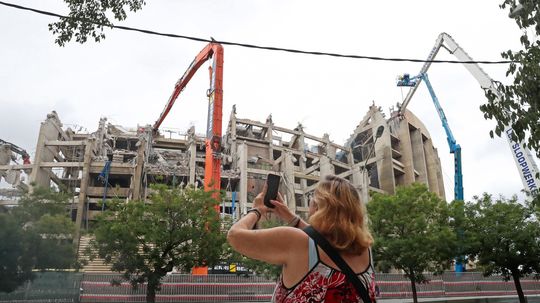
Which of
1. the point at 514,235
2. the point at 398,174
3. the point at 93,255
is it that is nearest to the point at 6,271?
the point at 93,255

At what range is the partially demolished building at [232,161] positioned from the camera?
1898 inches

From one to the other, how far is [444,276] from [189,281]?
1683cm

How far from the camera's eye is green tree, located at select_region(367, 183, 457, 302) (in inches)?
839

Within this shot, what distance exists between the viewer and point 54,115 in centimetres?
5103

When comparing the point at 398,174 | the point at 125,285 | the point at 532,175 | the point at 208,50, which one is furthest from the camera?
the point at 398,174

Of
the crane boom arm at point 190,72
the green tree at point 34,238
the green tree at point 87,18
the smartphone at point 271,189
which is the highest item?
the crane boom arm at point 190,72

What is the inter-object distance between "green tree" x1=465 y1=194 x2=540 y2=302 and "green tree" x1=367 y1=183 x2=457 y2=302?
1.72m

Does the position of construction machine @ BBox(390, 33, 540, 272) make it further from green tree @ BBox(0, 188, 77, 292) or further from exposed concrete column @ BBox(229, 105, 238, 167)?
exposed concrete column @ BBox(229, 105, 238, 167)

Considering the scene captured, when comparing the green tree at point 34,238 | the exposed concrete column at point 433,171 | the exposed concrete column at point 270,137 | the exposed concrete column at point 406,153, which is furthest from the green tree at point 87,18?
the exposed concrete column at point 433,171

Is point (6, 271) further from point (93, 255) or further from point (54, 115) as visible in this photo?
point (54, 115)

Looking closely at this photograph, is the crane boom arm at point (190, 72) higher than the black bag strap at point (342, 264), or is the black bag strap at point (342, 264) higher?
the crane boom arm at point (190, 72)

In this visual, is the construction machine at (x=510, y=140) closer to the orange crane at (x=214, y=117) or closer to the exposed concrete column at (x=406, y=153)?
the orange crane at (x=214, y=117)

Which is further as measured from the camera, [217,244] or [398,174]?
[398,174]

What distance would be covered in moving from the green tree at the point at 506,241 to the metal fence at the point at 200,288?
4.37 meters
